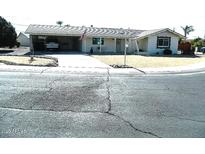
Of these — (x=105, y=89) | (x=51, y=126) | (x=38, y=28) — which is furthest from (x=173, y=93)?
(x=38, y=28)

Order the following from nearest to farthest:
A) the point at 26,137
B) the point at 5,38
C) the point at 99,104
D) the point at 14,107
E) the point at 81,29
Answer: the point at 26,137 → the point at 14,107 → the point at 99,104 → the point at 5,38 → the point at 81,29

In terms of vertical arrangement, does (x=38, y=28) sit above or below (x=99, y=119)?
above

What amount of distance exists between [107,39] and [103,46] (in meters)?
1.24

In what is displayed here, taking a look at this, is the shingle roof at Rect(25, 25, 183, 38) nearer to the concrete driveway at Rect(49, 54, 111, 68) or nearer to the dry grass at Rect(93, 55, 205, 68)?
the dry grass at Rect(93, 55, 205, 68)

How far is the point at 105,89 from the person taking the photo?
1010 cm

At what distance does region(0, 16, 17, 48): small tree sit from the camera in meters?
35.4

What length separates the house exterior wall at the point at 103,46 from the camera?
37.2 meters

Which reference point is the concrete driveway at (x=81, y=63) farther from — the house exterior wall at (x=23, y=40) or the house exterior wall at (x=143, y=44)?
the house exterior wall at (x=23, y=40)

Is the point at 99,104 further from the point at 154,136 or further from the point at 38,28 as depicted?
the point at 38,28

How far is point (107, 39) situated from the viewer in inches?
1500

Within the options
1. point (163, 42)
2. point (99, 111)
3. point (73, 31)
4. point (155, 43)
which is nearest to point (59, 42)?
point (73, 31)

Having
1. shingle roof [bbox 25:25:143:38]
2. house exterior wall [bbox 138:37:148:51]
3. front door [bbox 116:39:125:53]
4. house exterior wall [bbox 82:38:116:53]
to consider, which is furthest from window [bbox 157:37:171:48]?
house exterior wall [bbox 82:38:116:53]

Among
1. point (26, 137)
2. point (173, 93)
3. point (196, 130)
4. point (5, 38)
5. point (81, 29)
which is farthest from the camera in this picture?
point (81, 29)
